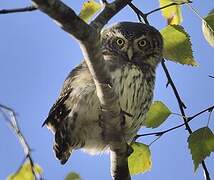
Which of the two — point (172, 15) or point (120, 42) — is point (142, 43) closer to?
point (120, 42)

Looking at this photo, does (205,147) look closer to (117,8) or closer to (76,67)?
(117,8)

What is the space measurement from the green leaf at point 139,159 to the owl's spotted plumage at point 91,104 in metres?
0.29

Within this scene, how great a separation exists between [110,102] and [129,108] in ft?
2.85

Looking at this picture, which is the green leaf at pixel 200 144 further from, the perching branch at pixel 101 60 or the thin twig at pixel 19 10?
the thin twig at pixel 19 10

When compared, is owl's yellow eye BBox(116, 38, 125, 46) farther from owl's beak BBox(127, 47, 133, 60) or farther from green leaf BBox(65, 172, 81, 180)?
green leaf BBox(65, 172, 81, 180)

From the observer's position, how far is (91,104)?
125 inches

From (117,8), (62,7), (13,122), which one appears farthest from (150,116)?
(62,7)

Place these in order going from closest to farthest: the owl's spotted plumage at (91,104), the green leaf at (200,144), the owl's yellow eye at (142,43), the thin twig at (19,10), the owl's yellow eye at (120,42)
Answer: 1. the thin twig at (19,10)
2. the green leaf at (200,144)
3. the owl's spotted plumage at (91,104)
4. the owl's yellow eye at (120,42)
5. the owl's yellow eye at (142,43)

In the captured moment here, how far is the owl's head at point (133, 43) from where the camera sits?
368 centimetres

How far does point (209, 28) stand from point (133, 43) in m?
1.21

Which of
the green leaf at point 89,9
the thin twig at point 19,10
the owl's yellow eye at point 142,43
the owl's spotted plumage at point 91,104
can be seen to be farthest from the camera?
the owl's yellow eye at point 142,43

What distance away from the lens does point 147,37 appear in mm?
3932

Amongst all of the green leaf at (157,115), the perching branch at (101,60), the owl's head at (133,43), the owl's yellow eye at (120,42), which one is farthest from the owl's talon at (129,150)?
the owl's yellow eye at (120,42)

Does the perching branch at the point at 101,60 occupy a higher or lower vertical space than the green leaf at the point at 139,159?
higher
